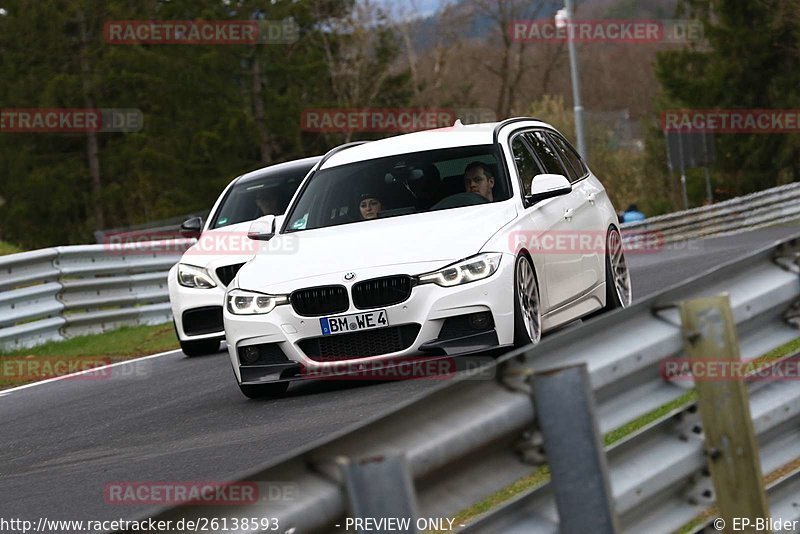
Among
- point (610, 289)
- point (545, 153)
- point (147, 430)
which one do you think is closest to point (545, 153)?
point (545, 153)

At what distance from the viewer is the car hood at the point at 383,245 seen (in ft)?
29.9

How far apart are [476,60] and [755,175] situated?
53.1 feet

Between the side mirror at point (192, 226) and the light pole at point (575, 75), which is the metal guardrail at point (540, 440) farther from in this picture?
the light pole at point (575, 75)

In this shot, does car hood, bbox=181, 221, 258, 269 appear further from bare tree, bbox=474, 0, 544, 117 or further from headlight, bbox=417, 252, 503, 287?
bare tree, bbox=474, 0, 544, 117

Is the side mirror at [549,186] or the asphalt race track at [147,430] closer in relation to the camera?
the asphalt race track at [147,430]

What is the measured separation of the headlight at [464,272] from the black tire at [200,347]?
5245mm

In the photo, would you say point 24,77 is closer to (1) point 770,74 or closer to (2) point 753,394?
(1) point 770,74

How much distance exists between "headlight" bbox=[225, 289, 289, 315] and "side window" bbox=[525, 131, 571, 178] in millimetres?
2785

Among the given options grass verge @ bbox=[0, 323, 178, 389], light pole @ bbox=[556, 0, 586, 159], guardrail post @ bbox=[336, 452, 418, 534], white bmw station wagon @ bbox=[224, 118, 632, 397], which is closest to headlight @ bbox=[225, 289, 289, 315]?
white bmw station wagon @ bbox=[224, 118, 632, 397]

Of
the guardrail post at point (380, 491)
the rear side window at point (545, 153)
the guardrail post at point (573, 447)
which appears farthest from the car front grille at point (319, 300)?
the guardrail post at point (380, 491)

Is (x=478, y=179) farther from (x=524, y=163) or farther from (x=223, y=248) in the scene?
(x=223, y=248)

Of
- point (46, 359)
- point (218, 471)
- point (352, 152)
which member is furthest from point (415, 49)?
point (218, 471)

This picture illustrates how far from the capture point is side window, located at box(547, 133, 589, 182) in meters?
12.0

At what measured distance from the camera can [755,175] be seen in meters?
48.1
